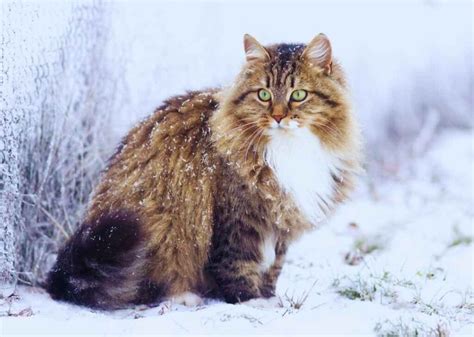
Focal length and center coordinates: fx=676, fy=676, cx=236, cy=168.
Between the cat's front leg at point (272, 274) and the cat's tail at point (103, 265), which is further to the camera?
the cat's front leg at point (272, 274)

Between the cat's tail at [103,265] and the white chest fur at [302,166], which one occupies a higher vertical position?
the white chest fur at [302,166]

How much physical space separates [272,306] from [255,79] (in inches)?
42.8

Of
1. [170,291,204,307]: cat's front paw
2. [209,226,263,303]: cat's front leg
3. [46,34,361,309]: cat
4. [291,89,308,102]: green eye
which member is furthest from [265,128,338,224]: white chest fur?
[170,291,204,307]: cat's front paw

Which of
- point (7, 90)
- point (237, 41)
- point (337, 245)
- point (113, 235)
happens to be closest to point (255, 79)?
point (113, 235)

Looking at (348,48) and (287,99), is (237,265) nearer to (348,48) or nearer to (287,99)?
(287,99)

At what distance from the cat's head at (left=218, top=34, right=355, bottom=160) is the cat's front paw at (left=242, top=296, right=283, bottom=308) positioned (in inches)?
28.1

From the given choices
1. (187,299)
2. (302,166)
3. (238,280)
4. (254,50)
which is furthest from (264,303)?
(254,50)

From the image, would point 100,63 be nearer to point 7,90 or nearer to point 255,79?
point 7,90

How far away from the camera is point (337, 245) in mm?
4750

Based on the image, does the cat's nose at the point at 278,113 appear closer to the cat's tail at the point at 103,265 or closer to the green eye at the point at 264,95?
the green eye at the point at 264,95

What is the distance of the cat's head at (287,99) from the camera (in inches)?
123

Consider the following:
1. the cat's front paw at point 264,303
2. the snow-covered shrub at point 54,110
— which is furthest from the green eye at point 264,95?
the snow-covered shrub at point 54,110

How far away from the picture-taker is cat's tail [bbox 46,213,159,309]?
301cm

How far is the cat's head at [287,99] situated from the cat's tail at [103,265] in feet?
2.18
